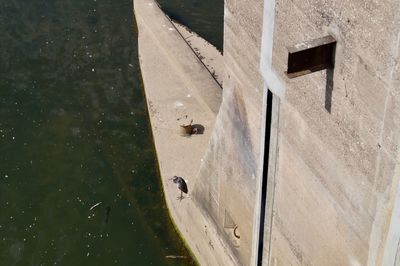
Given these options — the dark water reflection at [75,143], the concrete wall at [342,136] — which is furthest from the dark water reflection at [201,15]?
the concrete wall at [342,136]

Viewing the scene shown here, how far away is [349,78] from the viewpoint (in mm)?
6949

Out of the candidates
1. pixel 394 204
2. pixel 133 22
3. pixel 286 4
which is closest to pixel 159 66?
pixel 133 22

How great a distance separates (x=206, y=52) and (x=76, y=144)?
3.74 meters

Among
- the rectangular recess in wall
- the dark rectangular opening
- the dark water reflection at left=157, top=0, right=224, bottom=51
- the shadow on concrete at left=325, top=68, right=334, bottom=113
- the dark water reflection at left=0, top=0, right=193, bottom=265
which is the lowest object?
the dark water reflection at left=0, top=0, right=193, bottom=265

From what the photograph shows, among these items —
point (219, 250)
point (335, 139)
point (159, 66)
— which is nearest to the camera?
point (335, 139)

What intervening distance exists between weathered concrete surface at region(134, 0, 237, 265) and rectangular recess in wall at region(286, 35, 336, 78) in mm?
4990

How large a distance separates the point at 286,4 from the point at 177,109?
25.4ft

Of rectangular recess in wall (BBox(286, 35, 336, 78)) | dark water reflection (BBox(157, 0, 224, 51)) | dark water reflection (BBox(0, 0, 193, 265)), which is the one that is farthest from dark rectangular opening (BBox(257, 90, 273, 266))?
dark water reflection (BBox(157, 0, 224, 51))

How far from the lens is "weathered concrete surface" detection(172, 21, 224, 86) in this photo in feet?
54.4

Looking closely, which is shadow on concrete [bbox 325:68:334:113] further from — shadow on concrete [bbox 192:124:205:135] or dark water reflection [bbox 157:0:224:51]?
dark water reflection [bbox 157:0:224:51]

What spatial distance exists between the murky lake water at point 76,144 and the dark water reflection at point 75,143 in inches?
0.8

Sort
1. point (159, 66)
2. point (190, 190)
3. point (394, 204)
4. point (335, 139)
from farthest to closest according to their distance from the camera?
point (159, 66) < point (190, 190) < point (335, 139) < point (394, 204)

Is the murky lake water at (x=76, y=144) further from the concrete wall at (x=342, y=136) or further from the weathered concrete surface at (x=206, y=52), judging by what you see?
the concrete wall at (x=342, y=136)

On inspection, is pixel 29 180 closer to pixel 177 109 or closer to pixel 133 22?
pixel 177 109
